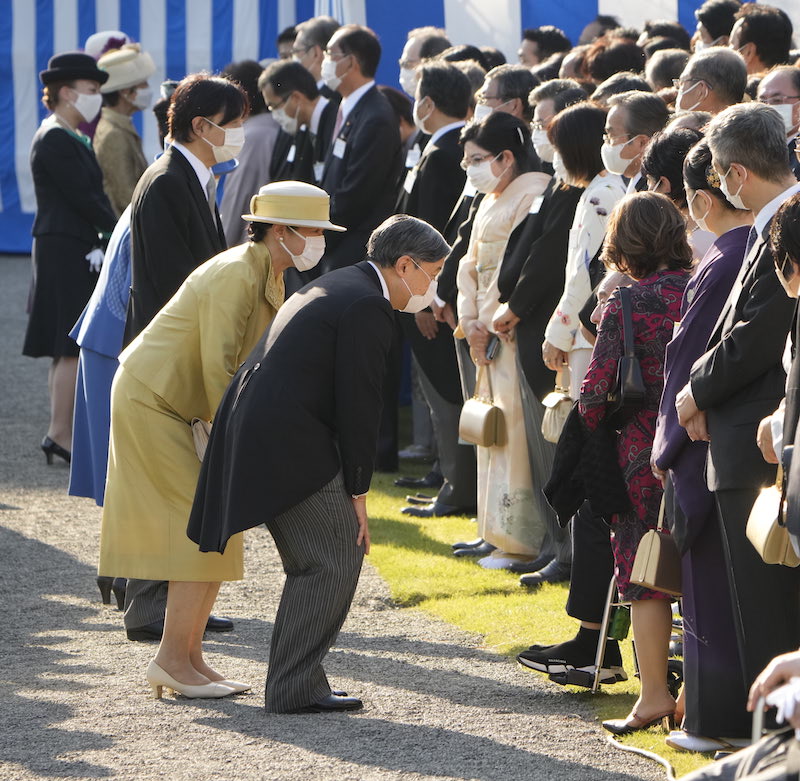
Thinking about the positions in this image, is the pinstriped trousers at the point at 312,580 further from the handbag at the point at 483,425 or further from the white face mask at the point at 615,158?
the handbag at the point at 483,425

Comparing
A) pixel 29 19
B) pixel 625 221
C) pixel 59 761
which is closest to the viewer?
pixel 59 761

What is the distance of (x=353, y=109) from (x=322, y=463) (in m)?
4.51

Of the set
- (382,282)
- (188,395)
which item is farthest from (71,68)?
(382,282)

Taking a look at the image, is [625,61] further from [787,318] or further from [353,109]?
[787,318]

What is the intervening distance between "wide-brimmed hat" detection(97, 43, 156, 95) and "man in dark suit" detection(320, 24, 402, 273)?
133 cm

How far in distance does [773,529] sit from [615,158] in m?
2.33

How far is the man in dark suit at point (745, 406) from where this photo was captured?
3.72m

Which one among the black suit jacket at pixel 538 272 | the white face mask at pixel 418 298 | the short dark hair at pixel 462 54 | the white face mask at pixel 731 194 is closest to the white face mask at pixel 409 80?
the short dark hair at pixel 462 54

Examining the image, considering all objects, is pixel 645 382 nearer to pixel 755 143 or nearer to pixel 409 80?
pixel 755 143

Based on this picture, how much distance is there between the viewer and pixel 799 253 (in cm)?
317

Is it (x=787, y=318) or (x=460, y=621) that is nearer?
(x=787, y=318)

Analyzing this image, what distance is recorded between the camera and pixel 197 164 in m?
5.50

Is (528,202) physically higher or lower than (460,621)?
higher

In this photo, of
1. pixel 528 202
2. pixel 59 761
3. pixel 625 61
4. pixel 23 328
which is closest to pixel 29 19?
pixel 23 328
